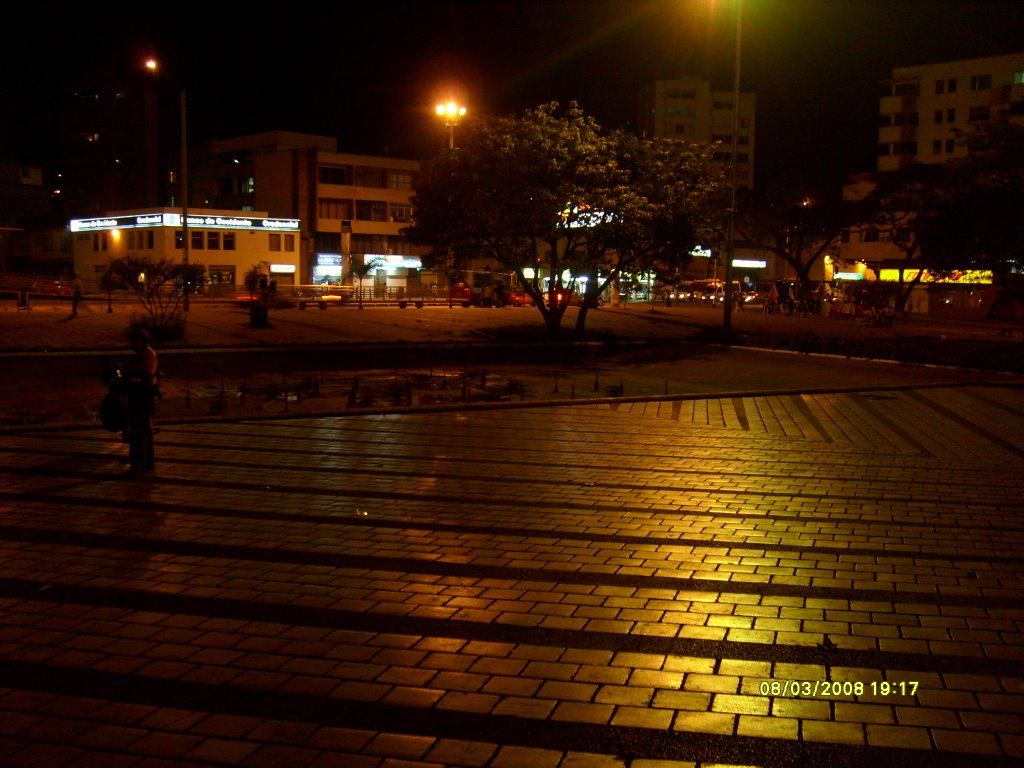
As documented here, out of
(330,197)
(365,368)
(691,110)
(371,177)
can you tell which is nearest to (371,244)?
(330,197)

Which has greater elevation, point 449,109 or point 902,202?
point 449,109

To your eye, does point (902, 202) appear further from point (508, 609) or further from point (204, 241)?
point (508, 609)

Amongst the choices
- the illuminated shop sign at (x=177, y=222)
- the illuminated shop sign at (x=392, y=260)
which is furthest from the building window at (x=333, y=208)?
the illuminated shop sign at (x=177, y=222)

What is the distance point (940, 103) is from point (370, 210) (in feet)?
145

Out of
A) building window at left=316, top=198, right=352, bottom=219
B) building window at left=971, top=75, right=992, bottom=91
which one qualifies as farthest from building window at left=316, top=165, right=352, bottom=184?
building window at left=971, top=75, right=992, bottom=91

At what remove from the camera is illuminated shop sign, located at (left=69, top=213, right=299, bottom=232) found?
57.5 m

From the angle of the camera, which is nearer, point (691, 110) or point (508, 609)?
point (508, 609)

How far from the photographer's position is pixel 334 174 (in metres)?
73.7

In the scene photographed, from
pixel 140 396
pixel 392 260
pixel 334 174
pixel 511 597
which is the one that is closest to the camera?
pixel 511 597

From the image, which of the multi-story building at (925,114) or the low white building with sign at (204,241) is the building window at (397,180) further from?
the multi-story building at (925,114)

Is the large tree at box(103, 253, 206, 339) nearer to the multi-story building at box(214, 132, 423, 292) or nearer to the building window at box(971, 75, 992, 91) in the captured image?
the multi-story building at box(214, 132, 423, 292)

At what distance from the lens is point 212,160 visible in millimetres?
80062

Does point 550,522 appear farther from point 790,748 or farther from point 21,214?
point 21,214

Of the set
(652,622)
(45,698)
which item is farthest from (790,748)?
(45,698)
